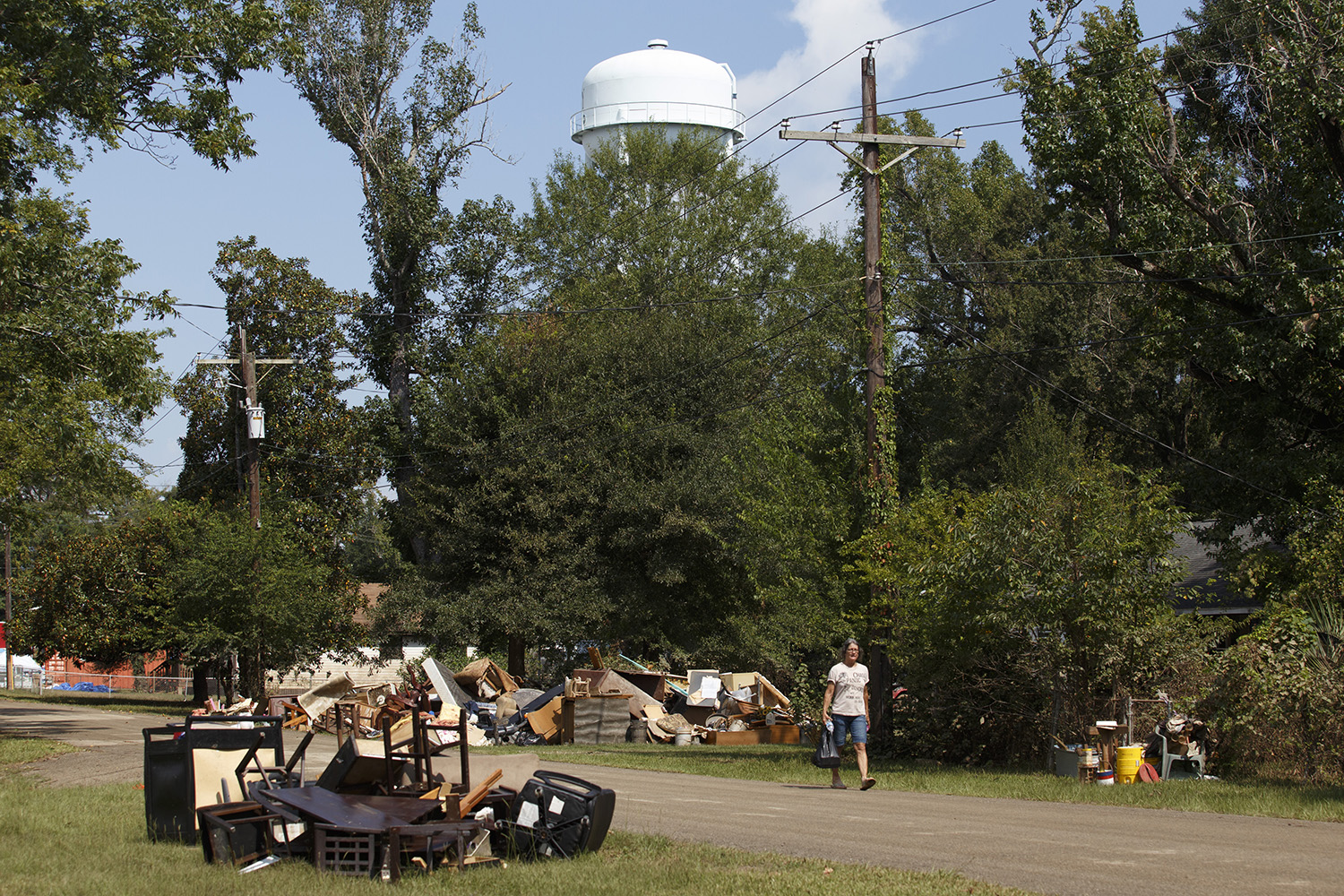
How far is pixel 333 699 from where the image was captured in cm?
2656

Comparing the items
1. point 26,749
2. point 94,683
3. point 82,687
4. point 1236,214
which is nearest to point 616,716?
point 26,749

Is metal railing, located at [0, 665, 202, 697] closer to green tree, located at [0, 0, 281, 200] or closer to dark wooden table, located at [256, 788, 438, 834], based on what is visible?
green tree, located at [0, 0, 281, 200]

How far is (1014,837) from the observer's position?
31.6 ft

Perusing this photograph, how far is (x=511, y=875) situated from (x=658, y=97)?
162 feet

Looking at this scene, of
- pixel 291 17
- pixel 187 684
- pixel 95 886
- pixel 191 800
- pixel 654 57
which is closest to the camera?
pixel 95 886

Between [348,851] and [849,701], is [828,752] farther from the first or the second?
[348,851]

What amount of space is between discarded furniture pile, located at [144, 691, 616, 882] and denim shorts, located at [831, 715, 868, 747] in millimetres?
4974

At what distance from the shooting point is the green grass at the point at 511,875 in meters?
7.50

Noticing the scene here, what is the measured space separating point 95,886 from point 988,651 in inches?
481

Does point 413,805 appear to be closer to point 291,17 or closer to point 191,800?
point 191,800

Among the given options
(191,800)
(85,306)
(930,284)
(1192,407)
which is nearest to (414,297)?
A: (930,284)

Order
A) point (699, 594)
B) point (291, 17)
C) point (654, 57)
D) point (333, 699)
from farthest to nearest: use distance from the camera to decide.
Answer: point (654, 57) < point (699, 594) < point (333, 699) < point (291, 17)

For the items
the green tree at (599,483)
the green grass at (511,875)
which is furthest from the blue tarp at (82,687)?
the green grass at (511,875)

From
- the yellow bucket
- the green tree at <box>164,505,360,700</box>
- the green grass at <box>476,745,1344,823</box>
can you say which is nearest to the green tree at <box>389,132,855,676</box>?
the green tree at <box>164,505,360,700</box>
